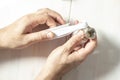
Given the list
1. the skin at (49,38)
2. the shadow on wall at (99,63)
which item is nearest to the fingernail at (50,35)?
the skin at (49,38)

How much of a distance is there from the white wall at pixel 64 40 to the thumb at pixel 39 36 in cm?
5

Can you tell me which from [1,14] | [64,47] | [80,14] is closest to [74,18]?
[80,14]

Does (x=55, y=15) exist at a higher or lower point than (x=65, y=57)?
higher

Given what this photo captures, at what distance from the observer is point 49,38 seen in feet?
2.47

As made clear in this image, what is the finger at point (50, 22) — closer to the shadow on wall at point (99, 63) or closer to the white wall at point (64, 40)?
the white wall at point (64, 40)

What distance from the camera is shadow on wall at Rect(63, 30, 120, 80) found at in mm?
822

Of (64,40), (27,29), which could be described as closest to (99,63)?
(64,40)

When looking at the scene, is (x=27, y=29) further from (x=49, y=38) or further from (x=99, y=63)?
(x=99, y=63)

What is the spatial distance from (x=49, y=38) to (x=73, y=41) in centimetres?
7

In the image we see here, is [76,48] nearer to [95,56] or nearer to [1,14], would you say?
[95,56]

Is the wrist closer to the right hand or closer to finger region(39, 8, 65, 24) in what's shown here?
the right hand

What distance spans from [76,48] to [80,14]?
0.12 meters

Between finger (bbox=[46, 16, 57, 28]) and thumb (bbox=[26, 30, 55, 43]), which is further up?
finger (bbox=[46, 16, 57, 28])

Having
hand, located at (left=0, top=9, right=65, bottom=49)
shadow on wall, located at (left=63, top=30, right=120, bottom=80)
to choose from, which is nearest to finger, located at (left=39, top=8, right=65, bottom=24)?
hand, located at (left=0, top=9, right=65, bottom=49)
